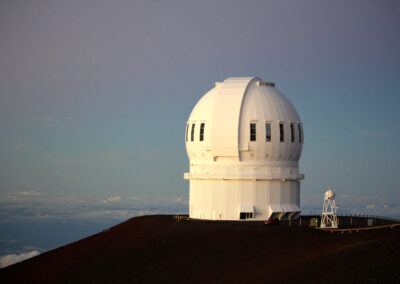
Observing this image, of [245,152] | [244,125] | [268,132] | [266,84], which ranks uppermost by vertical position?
[266,84]

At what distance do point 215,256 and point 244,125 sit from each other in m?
12.1

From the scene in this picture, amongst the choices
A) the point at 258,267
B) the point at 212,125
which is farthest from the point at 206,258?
the point at 212,125

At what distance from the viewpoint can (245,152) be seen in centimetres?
4719

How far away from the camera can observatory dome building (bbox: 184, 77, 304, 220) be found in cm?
4703

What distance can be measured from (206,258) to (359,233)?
9.03 metres

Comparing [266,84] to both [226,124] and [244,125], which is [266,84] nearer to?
[244,125]

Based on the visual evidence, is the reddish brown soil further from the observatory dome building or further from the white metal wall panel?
the white metal wall panel

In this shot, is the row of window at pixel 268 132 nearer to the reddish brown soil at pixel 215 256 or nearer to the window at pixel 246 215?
the window at pixel 246 215

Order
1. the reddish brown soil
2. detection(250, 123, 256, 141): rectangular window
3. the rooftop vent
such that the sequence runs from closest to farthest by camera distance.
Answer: the reddish brown soil, detection(250, 123, 256, 141): rectangular window, the rooftop vent

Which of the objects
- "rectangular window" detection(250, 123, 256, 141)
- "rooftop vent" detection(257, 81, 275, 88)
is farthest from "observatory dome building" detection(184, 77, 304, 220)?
"rooftop vent" detection(257, 81, 275, 88)

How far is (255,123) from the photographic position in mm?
46969

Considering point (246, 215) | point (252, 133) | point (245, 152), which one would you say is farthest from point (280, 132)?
point (246, 215)

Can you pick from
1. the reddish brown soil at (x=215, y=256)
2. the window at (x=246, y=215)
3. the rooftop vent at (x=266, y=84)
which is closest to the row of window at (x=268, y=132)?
the rooftop vent at (x=266, y=84)

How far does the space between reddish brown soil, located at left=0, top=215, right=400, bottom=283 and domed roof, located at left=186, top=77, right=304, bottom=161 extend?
5346 millimetres
